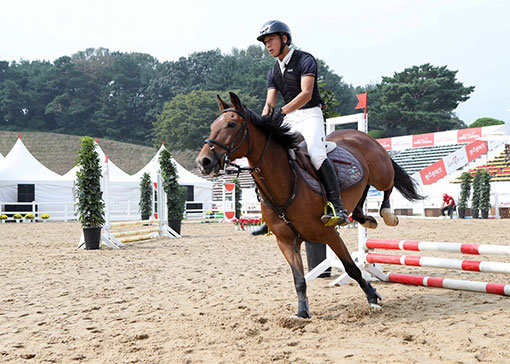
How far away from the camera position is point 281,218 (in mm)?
4082

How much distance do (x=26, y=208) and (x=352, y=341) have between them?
1047 inches

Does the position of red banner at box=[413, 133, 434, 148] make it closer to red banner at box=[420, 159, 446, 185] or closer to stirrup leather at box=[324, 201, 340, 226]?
red banner at box=[420, 159, 446, 185]

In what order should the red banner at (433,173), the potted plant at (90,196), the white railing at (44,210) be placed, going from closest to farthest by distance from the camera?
the potted plant at (90,196), the white railing at (44,210), the red banner at (433,173)

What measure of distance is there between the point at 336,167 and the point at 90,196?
845 cm

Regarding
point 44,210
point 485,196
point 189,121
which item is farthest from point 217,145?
point 189,121

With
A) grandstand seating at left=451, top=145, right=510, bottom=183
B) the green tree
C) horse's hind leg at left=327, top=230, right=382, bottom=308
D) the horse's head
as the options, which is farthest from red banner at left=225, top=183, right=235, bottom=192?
the horse's head

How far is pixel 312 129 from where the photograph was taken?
4316 mm

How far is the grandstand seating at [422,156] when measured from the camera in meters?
37.3

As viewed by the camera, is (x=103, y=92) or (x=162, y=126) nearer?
(x=162, y=126)

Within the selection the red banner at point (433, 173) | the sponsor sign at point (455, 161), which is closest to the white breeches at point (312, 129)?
the red banner at point (433, 173)

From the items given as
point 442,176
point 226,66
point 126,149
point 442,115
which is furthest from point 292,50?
point 226,66

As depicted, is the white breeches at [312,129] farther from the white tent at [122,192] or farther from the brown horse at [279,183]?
the white tent at [122,192]

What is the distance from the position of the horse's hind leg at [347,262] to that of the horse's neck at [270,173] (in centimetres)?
55

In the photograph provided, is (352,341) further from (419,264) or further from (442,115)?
(442,115)
